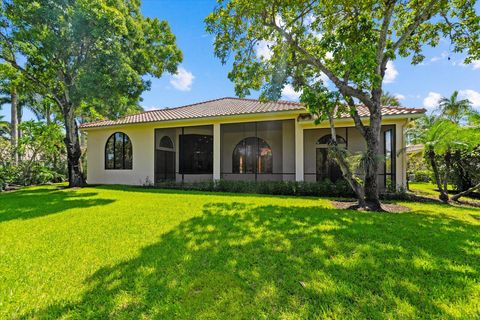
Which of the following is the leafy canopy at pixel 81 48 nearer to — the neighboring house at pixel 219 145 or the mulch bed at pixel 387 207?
the neighboring house at pixel 219 145

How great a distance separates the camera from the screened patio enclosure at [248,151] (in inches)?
500

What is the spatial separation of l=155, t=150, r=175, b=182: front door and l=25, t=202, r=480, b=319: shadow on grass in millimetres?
10309

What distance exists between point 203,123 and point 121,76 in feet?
14.3

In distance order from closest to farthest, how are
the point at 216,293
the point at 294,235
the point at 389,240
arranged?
the point at 216,293, the point at 389,240, the point at 294,235

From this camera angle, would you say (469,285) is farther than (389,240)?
No

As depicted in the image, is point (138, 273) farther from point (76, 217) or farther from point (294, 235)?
point (76, 217)

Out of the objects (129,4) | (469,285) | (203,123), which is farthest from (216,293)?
(129,4)

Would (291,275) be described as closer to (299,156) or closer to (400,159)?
(299,156)

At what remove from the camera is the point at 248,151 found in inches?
598

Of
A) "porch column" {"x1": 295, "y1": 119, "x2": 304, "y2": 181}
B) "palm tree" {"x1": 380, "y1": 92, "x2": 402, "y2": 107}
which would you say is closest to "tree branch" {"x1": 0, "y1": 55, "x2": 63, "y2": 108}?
"porch column" {"x1": 295, "y1": 119, "x2": 304, "y2": 181}

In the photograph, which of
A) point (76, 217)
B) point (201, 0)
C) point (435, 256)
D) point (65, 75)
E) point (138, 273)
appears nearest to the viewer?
point (138, 273)

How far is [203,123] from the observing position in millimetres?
12516

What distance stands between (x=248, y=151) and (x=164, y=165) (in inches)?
220

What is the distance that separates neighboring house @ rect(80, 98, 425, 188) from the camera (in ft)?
38.8
